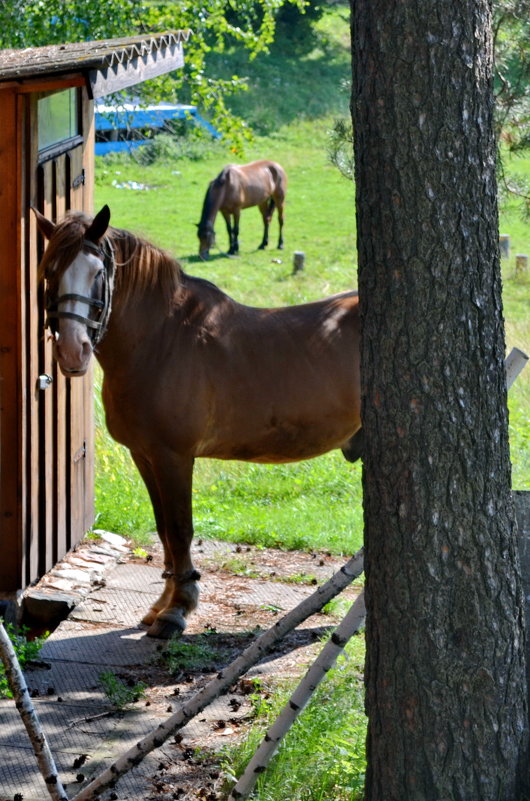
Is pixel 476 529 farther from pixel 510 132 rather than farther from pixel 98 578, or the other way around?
pixel 510 132

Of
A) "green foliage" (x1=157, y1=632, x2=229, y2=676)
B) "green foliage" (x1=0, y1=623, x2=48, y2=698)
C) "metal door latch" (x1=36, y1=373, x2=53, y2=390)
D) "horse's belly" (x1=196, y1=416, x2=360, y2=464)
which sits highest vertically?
"metal door latch" (x1=36, y1=373, x2=53, y2=390)

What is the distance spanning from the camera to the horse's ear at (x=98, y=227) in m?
5.10

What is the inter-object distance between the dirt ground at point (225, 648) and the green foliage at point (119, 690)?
0.04 meters

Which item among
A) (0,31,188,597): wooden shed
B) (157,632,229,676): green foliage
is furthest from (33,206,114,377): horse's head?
(157,632,229,676): green foliage

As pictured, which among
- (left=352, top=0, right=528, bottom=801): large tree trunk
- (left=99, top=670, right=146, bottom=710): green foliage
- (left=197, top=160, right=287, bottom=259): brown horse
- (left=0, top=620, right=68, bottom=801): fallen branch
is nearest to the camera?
(left=352, top=0, right=528, bottom=801): large tree trunk

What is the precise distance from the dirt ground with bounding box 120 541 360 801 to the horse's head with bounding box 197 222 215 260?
12907 millimetres

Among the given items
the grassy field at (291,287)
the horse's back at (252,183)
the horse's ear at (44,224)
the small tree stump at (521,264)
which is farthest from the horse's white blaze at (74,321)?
the horse's back at (252,183)

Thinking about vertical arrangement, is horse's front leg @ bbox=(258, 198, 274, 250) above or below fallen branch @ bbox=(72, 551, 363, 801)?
below

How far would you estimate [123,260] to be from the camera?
18.4 ft

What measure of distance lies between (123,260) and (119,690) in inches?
86.0

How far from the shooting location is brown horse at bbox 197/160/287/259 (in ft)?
64.8

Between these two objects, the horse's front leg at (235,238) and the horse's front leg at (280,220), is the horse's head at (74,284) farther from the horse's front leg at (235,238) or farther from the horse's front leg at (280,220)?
the horse's front leg at (280,220)

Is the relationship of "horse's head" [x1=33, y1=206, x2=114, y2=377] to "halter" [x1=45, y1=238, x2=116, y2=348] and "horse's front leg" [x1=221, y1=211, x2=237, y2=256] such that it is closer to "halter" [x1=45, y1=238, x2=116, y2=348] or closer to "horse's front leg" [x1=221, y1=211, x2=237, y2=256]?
"halter" [x1=45, y1=238, x2=116, y2=348]

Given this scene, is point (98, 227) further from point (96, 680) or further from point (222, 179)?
point (222, 179)
